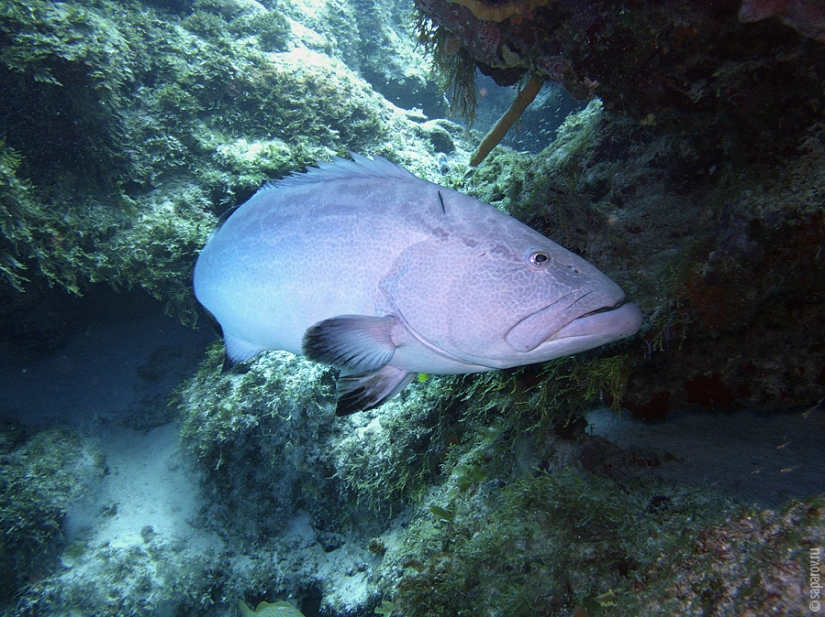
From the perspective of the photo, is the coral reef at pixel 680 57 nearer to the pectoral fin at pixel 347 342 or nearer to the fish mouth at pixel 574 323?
the fish mouth at pixel 574 323

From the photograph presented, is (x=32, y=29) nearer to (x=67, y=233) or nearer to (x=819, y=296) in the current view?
(x=67, y=233)

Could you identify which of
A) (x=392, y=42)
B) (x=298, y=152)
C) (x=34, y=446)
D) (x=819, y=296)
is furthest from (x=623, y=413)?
(x=392, y=42)

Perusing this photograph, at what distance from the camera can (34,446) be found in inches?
215

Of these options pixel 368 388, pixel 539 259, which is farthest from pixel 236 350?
pixel 539 259

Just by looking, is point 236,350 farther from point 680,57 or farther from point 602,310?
point 680,57

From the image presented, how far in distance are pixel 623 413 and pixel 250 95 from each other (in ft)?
25.2

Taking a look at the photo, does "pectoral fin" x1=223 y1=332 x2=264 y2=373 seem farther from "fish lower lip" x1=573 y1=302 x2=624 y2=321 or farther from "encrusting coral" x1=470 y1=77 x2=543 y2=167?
"encrusting coral" x1=470 y1=77 x2=543 y2=167

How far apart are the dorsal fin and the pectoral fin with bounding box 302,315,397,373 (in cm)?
96

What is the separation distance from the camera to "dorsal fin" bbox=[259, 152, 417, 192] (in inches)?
85.8

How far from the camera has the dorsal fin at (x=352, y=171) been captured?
218 cm

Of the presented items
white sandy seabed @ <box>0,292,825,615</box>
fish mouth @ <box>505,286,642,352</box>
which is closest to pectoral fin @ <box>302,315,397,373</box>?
fish mouth @ <box>505,286,642,352</box>

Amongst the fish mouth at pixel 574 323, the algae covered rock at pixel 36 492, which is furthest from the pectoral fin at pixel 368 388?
the algae covered rock at pixel 36 492

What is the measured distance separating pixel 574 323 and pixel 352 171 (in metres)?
1.61

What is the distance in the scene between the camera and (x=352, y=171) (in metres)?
2.24
